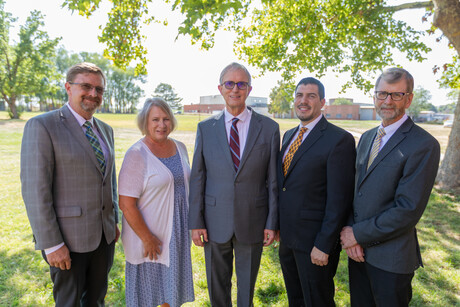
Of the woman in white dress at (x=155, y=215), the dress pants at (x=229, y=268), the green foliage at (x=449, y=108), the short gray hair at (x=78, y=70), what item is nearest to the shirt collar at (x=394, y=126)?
the dress pants at (x=229, y=268)

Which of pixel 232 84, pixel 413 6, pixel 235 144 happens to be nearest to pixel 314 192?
pixel 235 144

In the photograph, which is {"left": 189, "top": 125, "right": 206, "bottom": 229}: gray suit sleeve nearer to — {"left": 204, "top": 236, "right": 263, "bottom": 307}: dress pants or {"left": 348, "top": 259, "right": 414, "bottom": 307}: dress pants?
{"left": 204, "top": 236, "right": 263, "bottom": 307}: dress pants

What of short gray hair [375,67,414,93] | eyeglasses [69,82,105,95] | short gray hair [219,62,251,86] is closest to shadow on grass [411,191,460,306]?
short gray hair [375,67,414,93]

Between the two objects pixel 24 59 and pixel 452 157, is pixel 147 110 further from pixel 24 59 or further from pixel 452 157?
pixel 24 59

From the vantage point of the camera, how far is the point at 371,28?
905 centimetres

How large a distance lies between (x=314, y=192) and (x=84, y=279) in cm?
243

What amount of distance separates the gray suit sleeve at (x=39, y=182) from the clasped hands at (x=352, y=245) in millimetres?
2594

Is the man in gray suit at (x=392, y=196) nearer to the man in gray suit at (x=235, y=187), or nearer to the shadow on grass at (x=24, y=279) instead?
the man in gray suit at (x=235, y=187)

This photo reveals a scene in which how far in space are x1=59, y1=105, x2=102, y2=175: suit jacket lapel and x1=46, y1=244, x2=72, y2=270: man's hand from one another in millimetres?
810

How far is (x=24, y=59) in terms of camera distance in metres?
38.0

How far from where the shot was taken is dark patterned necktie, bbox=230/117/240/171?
2867 millimetres

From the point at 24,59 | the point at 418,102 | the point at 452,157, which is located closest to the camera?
the point at 452,157

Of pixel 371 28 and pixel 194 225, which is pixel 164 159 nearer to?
pixel 194 225

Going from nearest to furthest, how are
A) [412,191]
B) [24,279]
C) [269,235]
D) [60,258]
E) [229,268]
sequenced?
[412,191]
[60,258]
[269,235]
[229,268]
[24,279]
